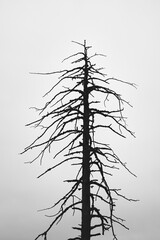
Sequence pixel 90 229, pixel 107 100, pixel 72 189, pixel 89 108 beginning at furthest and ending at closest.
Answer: pixel 107 100, pixel 89 108, pixel 72 189, pixel 90 229

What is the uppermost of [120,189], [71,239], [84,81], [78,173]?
[84,81]

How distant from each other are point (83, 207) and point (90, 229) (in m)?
0.38

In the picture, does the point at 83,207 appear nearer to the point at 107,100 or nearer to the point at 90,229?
the point at 90,229

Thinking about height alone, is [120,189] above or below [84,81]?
below

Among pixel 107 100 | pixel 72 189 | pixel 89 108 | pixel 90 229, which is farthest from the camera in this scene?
pixel 107 100

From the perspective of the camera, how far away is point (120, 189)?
19.2 ft

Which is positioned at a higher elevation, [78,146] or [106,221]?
[78,146]

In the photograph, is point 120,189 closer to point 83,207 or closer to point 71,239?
point 83,207

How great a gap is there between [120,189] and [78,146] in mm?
1110

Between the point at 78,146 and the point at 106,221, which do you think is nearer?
the point at 106,221

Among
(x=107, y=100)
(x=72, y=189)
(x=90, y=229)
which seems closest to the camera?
(x=90, y=229)

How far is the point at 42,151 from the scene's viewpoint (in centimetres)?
582

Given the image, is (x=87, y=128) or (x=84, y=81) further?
(x=84, y=81)

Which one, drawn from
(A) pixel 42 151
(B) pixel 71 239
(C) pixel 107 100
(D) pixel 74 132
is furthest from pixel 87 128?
(B) pixel 71 239
